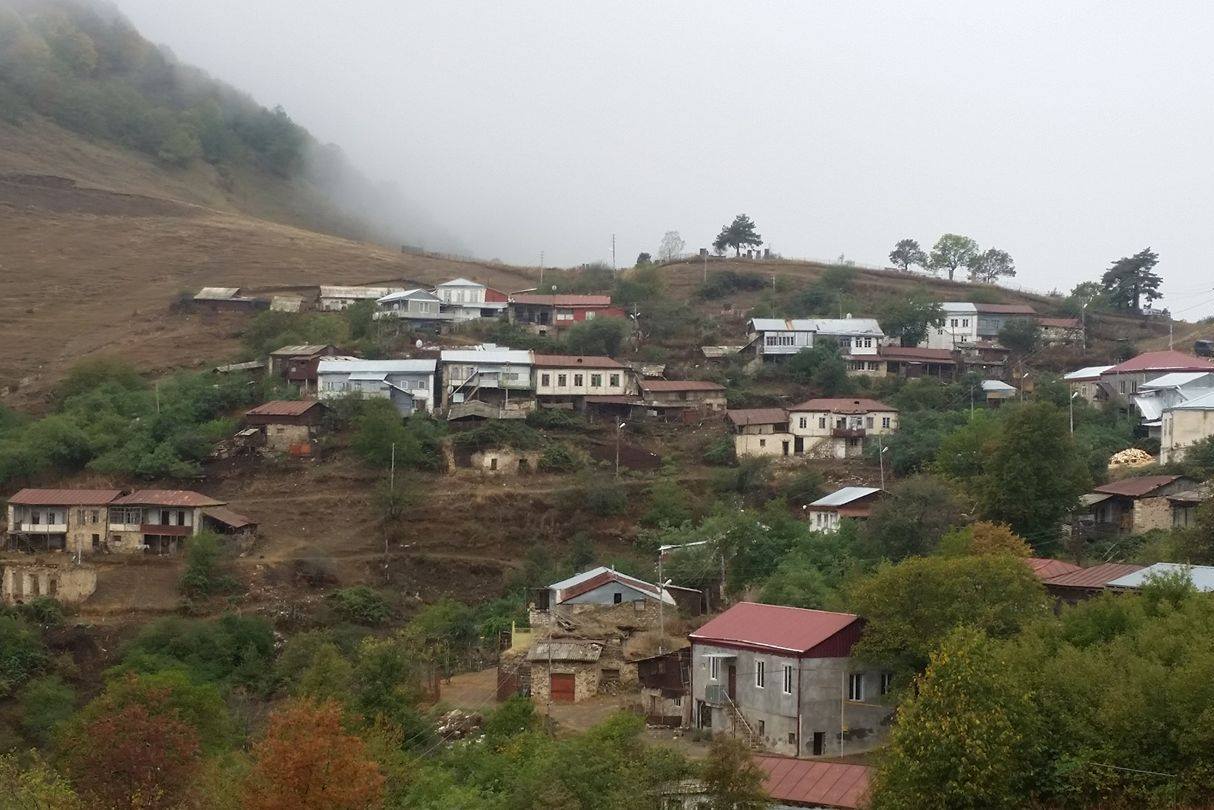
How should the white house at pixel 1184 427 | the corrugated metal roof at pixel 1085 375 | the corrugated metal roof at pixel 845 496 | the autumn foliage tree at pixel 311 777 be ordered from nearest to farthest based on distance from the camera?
the autumn foliage tree at pixel 311 777 → the corrugated metal roof at pixel 845 496 → the white house at pixel 1184 427 → the corrugated metal roof at pixel 1085 375

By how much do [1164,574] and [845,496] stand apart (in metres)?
19.8

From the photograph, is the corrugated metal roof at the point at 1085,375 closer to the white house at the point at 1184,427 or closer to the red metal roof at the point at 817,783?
the white house at the point at 1184,427

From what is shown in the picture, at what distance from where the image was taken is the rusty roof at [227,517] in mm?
47531

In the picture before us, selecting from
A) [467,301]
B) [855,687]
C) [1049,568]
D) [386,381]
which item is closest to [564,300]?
[467,301]

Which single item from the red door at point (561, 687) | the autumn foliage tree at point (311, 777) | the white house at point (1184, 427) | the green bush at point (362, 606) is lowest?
the green bush at point (362, 606)

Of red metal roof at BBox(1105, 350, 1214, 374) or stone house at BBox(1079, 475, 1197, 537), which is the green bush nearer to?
stone house at BBox(1079, 475, 1197, 537)

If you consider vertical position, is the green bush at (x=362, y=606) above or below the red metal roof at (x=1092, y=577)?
below

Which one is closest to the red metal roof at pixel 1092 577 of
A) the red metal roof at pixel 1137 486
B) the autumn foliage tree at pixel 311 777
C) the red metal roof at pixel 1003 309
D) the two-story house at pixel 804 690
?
the two-story house at pixel 804 690

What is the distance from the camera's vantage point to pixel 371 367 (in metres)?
56.8

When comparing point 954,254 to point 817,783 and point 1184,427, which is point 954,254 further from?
point 817,783

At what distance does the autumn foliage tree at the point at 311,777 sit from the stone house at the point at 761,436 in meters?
33.0

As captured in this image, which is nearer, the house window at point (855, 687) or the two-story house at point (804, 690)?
the two-story house at point (804, 690)

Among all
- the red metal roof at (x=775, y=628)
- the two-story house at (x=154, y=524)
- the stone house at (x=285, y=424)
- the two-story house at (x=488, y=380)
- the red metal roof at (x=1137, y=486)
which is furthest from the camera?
the two-story house at (x=488, y=380)

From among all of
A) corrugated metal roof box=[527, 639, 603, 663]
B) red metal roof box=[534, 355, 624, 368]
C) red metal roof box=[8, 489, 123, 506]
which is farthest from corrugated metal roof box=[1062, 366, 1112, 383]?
red metal roof box=[8, 489, 123, 506]
